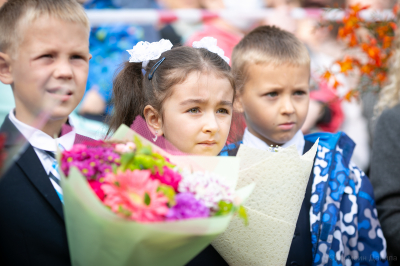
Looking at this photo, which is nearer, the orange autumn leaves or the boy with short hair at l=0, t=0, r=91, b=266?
the boy with short hair at l=0, t=0, r=91, b=266

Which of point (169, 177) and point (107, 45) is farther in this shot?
point (107, 45)

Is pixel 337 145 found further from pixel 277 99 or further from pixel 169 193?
pixel 169 193

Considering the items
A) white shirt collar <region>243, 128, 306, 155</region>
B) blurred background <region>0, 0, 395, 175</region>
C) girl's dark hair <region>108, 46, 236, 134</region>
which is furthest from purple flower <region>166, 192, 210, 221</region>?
blurred background <region>0, 0, 395, 175</region>

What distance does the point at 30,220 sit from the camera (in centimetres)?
140

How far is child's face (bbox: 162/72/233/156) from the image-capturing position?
1711 millimetres

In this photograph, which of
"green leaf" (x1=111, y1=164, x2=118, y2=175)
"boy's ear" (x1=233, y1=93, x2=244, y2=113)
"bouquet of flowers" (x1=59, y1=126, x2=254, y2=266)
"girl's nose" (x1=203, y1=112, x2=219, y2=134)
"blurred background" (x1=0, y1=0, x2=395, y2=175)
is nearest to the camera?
"bouquet of flowers" (x1=59, y1=126, x2=254, y2=266)

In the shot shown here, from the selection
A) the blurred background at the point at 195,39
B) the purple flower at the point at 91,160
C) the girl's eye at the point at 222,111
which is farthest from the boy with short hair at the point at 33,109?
the blurred background at the point at 195,39

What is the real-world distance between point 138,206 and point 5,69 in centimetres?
101

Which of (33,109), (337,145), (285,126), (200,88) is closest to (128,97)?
(200,88)

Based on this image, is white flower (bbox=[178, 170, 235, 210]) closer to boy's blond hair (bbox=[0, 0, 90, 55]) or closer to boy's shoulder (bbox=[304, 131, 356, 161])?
boy's blond hair (bbox=[0, 0, 90, 55])

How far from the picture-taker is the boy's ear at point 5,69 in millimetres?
1600

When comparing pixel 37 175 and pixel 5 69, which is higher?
pixel 5 69

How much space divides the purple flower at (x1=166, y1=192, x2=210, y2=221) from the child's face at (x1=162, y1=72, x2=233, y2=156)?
637mm

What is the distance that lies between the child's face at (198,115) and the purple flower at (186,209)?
2.09 feet
